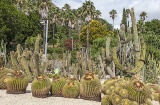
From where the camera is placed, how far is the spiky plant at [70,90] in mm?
10811

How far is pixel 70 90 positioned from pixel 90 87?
788 millimetres

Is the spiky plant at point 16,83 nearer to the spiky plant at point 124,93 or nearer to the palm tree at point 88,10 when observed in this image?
the spiky plant at point 124,93

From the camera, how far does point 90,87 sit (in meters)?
10.4

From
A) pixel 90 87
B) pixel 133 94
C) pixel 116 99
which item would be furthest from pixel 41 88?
pixel 133 94

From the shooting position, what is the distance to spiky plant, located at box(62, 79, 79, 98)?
1081 cm

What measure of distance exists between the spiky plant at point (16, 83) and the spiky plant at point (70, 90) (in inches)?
69.1

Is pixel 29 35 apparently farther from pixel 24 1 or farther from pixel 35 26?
pixel 24 1

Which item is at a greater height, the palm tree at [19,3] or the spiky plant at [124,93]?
the palm tree at [19,3]

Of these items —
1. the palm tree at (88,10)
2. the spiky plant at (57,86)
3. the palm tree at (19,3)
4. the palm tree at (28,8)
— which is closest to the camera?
the spiky plant at (57,86)

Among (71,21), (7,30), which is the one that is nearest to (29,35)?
(7,30)

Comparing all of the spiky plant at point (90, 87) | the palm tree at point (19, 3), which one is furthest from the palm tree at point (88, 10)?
the spiky plant at point (90, 87)

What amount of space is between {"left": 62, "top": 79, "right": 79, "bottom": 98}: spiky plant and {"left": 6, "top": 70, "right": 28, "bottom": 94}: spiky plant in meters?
1.76

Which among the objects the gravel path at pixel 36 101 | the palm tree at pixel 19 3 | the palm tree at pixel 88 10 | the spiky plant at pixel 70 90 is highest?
the palm tree at pixel 19 3

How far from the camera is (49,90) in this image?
36.9 ft
